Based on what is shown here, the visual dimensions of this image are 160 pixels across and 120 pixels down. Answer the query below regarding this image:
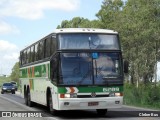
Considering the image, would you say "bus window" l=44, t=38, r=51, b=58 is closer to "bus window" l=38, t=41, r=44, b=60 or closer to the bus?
the bus

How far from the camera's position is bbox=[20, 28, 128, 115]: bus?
1786 cm

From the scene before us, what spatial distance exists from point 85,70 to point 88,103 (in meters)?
1.23

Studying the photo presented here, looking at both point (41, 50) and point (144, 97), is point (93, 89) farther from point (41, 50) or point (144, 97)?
point (144, 97)

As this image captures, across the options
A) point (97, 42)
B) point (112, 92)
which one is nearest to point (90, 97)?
point (112, 92)

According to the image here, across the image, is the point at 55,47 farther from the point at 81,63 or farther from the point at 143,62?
the point at 143,62

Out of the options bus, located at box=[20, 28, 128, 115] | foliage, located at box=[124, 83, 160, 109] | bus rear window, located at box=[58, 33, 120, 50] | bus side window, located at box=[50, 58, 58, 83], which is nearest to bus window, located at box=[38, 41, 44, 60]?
bus, located at box=[20, 28, 128, 115]

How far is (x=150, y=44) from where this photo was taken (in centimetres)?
4794

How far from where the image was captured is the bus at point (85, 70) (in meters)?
17.9

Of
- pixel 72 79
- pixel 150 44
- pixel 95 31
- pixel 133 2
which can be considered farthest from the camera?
pixel 133 2

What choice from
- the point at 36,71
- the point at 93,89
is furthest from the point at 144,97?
the point at 93,89

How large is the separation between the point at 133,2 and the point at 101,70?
3536 centimetres

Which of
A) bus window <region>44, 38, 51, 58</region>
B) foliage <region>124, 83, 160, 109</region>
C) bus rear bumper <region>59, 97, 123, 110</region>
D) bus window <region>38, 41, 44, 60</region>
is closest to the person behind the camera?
bus rear bumper <region>59, 97, 123, 110</region>

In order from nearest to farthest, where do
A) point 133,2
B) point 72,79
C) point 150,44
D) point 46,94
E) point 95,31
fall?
point 72,79 → point 95,31 → point 46,94 → point 150,44 → point 133,2

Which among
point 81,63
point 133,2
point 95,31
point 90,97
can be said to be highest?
point 133,2
